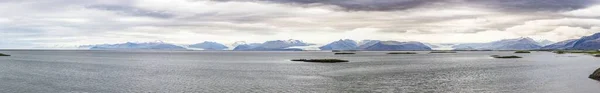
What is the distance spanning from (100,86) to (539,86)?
1979 inches

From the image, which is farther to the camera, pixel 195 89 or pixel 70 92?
pixel 195 89

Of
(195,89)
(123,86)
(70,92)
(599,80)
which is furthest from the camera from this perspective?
(599,80)

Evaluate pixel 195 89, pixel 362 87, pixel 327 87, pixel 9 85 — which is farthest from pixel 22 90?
pixel 362 87

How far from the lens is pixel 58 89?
5266cm

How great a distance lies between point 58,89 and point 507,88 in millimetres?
48435

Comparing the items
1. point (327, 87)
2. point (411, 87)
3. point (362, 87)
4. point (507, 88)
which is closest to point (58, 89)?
point (327, 87)

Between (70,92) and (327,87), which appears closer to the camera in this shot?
(70,92)

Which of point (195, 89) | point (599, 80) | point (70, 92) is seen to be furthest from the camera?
point (599, 80)

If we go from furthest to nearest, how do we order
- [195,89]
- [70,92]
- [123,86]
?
[123,86] < [195,89] < [70,92]

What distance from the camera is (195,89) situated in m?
53.0

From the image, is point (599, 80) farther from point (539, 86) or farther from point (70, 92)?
point (70, 92)

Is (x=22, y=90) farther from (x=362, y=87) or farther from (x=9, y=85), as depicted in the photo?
(x=362, y=87)

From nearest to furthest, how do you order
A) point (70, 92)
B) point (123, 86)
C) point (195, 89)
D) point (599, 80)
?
point (70, 92), point (195, 89), point (123, 86), point (599, 80)

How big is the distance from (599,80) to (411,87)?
27376 millimetres
